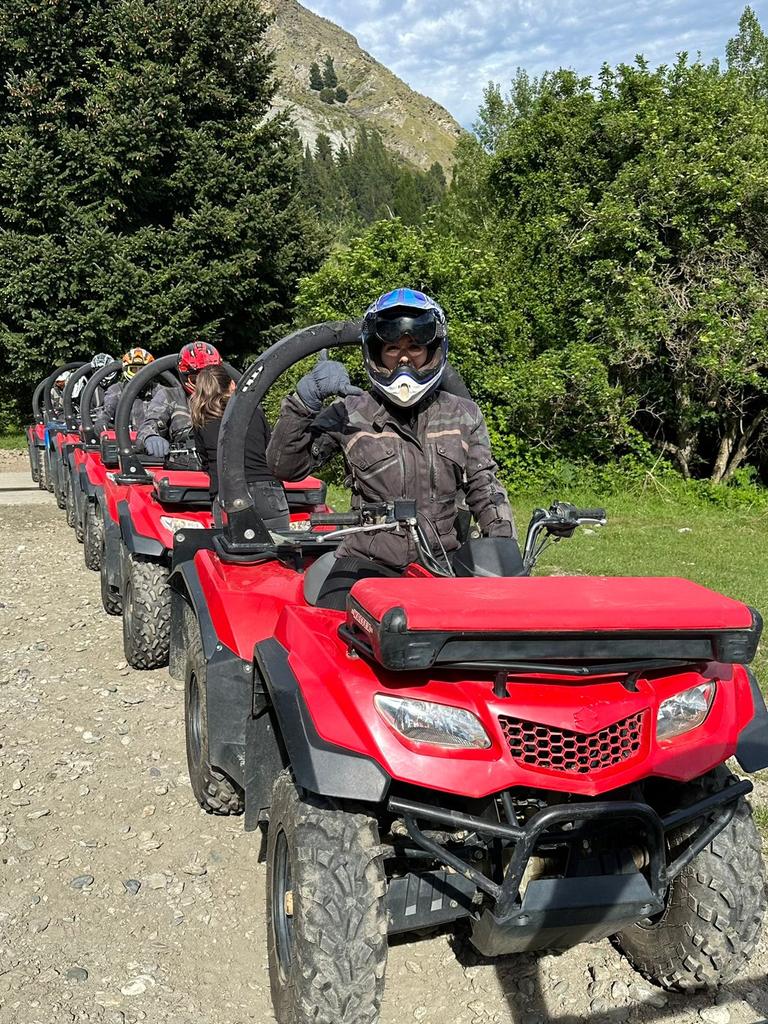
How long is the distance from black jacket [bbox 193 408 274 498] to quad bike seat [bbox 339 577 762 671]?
3.06 meters

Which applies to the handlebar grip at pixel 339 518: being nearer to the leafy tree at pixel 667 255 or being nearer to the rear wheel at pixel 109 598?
the rear wheel at pixel 109 598

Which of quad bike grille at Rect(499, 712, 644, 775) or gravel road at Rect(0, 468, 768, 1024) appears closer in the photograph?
quad bike grille at Rect(499, 712, 644, 775)

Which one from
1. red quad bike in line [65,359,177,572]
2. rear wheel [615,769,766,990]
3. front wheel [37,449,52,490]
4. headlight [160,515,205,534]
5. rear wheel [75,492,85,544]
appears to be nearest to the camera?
rear wheel [615,769,766,990]

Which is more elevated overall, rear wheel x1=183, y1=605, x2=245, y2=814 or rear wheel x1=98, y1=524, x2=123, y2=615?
rear wheel x1=183, y1=605, x2=245, y2=814

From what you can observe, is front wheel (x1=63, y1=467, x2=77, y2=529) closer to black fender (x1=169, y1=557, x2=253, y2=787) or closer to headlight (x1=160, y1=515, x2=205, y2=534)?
headlight (x1=160, y1=515, x2=205, y2=534)

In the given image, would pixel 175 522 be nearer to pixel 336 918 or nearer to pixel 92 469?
pixel 92 469

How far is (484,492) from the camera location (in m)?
3.46

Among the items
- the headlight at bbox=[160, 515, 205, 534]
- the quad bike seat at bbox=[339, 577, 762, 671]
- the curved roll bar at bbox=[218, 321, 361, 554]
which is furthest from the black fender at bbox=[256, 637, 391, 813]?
the headlight at bbox=[160, 515, 205, 534]

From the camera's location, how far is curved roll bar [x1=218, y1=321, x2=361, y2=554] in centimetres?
358

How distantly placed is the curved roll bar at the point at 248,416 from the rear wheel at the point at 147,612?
173 cm

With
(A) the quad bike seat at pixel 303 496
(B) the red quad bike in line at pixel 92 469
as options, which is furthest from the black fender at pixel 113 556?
(A) the quad bike seat at pixel 303 496

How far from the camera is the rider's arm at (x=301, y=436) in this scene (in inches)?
136

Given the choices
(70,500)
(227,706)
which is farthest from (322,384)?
(70,500)

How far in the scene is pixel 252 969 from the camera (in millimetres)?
2859
